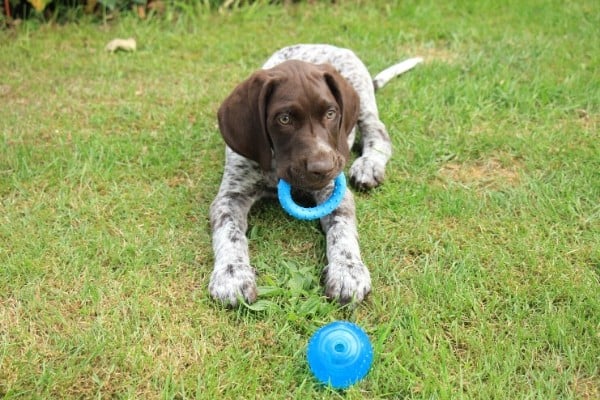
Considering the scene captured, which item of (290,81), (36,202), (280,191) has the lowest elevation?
(36,202)

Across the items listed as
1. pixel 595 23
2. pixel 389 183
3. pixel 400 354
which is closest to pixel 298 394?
pixel 400 354

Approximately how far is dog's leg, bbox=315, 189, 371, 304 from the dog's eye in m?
0.62

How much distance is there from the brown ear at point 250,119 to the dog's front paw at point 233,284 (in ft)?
2.28

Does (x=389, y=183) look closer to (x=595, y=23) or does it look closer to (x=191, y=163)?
(x=191, y=163)

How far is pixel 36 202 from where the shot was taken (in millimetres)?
4625

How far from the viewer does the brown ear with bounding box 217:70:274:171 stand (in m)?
4.08

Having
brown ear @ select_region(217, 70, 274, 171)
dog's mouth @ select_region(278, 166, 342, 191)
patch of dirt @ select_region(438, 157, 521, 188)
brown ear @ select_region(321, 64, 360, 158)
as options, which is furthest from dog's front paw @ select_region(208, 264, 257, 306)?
patch of dirt @ select_region(438, 157, 521, 188)

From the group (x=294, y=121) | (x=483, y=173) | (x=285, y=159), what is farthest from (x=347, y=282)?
(x=483, y=173)

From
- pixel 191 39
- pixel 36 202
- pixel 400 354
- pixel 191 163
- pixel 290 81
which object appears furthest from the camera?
pixel 191 39

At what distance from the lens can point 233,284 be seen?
3.67 metres

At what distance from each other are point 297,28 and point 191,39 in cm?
110

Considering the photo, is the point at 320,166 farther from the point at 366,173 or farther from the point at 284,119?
the point at 366,173

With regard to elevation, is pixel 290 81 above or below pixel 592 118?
above

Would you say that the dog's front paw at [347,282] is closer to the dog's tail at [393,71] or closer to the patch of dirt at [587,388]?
the patch of dirt at [587,388]
